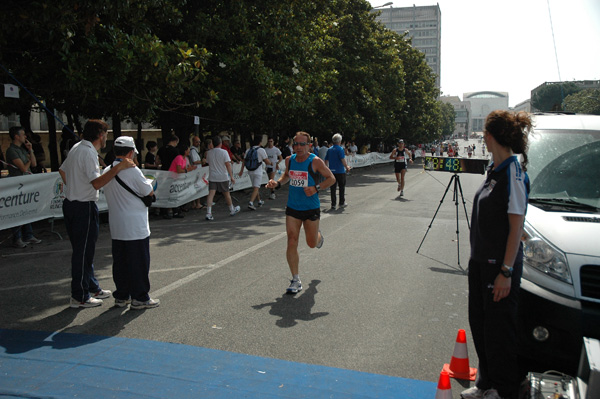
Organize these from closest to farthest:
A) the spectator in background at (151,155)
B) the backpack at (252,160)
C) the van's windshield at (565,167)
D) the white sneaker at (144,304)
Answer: the van's windshield at (565,167), the white sneaker at (144,304), the spectator in background at (151,155), the backpack at (252,160)

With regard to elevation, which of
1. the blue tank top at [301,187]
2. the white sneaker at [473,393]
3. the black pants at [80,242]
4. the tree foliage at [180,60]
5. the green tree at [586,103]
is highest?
the green tree at [586,103]

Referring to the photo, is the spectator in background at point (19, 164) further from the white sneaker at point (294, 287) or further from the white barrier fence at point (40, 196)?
the white sneaker at point (294, 287)

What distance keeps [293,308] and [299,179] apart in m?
1.60

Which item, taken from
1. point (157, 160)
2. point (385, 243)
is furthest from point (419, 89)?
point (385, 243)

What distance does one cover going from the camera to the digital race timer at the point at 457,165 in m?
6.54

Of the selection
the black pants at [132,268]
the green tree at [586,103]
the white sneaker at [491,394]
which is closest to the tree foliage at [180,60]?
the black pants at [132,268]

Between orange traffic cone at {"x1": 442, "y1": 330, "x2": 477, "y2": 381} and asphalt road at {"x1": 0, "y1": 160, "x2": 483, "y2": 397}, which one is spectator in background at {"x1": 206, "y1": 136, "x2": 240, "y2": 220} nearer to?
asphalt road at {"x1": 0, "y1": 160, "x2": 483, "y2": 397}

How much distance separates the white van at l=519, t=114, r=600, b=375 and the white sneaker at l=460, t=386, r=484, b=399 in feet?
1.47

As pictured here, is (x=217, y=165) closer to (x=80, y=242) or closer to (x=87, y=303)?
(x=80, y=242)

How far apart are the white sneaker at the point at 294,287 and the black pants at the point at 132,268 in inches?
64.3

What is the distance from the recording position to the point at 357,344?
4.83m

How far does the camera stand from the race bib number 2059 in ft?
21.3

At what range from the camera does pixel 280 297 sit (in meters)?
6.20

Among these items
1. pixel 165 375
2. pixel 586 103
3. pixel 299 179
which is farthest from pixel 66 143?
pixel 586 103
